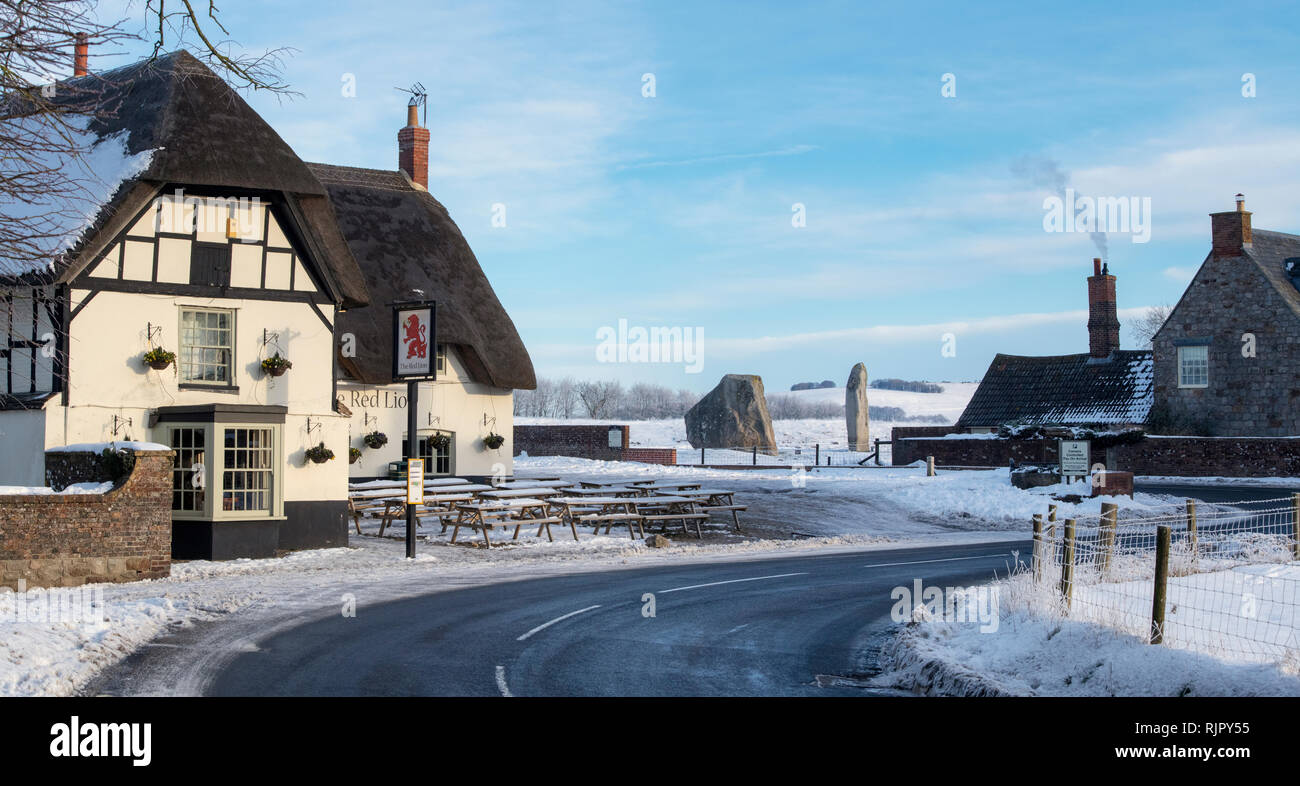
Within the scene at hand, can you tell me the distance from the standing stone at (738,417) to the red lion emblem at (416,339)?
124 ft

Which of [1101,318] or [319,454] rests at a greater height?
[1101,318]

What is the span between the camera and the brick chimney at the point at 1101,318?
49750 mm

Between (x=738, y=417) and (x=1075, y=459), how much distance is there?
87.6 feet

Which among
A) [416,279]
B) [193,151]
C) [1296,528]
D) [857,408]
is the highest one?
[193,151]

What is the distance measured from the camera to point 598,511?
26.4m

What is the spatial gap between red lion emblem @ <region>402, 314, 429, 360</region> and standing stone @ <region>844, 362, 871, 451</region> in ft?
120

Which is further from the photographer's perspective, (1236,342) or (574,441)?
(574,441)

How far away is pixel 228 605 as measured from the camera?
48.4 feet

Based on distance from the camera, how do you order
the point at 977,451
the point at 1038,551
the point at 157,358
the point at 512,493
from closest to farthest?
1. the point at 1038,551
2. the point at 157,358
3. the point at 512,493
4. the point at 977,451

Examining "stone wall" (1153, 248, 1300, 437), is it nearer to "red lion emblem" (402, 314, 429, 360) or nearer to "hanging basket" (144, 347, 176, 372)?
"red lion emblem" (402, 314, 429, 360)

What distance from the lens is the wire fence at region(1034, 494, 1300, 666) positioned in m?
9.99

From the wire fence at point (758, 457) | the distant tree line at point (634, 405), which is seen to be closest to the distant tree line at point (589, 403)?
the distant tree line at point (634, 405)

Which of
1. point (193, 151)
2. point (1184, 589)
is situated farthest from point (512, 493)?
point (1184, 589)

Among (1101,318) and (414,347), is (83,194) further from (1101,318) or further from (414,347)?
(1101,318)
